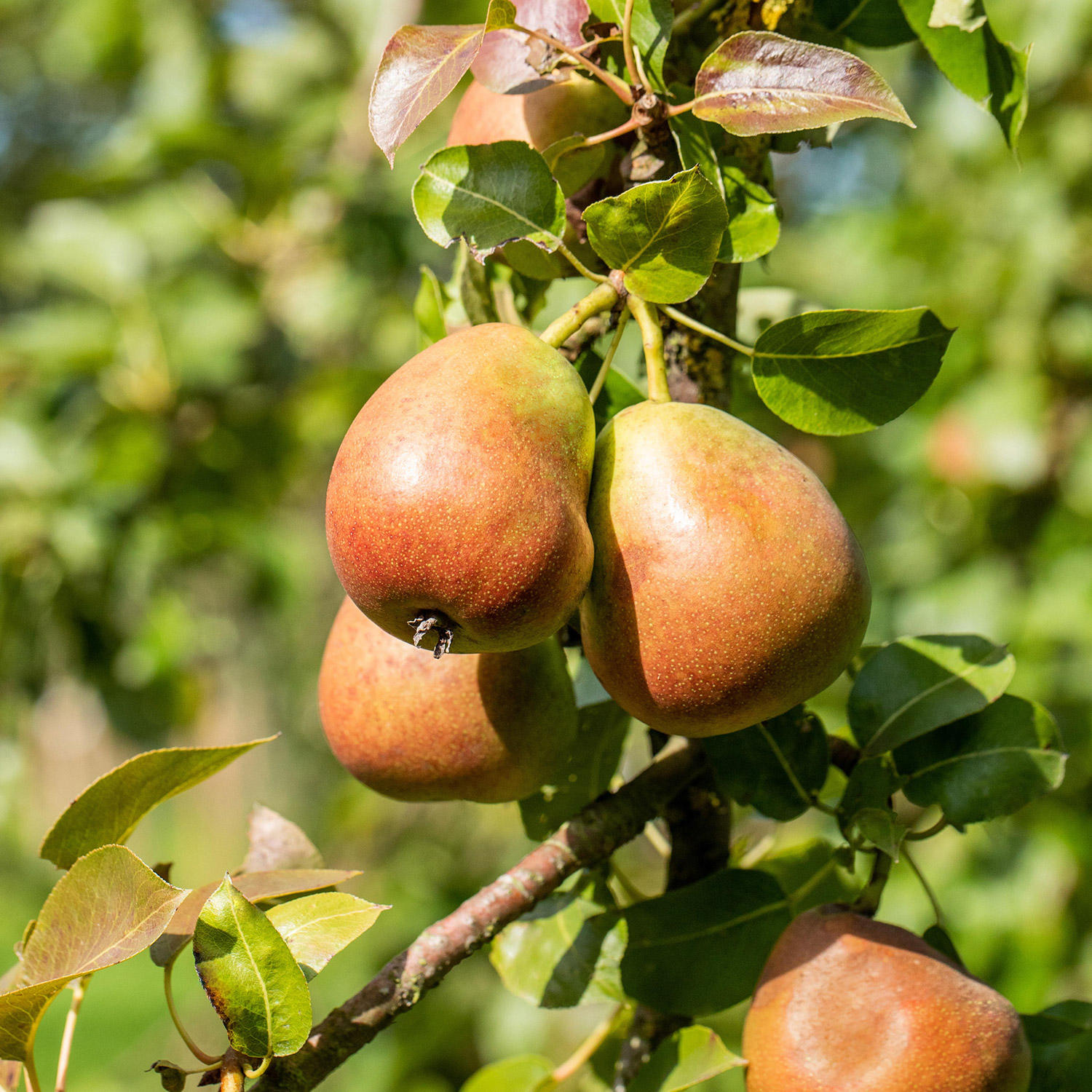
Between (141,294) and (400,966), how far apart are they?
81.8 inches

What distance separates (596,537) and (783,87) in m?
0.28

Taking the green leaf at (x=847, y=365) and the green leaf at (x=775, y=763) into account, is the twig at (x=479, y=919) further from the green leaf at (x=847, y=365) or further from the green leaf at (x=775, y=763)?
the green leaf at (x=847, y=365)

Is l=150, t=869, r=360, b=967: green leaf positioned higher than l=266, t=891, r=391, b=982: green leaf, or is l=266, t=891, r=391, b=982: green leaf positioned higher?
l=266, t=891, r=391, b=982: green leaf

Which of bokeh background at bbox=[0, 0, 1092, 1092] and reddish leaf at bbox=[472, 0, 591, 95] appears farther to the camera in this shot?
bokeh background at bbox=[0, 0, 1092, 1092]

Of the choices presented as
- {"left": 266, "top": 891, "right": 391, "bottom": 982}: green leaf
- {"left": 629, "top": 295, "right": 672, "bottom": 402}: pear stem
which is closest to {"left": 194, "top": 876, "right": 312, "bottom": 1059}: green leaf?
{"left": 266, "top": 891, "right": 391, "bottom": 982}: green leaf

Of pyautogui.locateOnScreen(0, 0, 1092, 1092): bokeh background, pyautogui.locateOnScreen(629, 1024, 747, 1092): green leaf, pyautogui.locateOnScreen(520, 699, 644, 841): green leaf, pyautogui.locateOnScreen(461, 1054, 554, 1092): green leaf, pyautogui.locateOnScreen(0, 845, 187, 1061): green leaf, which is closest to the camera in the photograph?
pyautogui.locateOnScreen(0, 845, 187, 1061): green leaf

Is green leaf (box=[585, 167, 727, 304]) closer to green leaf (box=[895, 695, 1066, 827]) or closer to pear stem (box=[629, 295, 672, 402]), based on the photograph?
pear stem (box=[629, 295, 672, 402])

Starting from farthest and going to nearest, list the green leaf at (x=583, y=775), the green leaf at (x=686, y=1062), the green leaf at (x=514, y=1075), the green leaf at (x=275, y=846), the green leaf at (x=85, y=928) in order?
1. the green leaf at (x=514, y=1075)
2. the green leaf at (x=583, y=775)
3. the green leaf at (x=275, y=846)
4. the green leaf at (x=686, y=1062)
5. the green leaf at (x=85, y=928)

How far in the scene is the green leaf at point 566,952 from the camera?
821 mm

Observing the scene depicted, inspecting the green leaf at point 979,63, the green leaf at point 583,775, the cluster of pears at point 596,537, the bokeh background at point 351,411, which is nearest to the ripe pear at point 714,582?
the cluster of pears at point 596,537

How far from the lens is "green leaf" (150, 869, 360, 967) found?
625mm

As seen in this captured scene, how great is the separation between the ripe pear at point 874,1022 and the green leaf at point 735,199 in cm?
43

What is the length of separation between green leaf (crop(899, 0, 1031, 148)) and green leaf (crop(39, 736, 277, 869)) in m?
0.67

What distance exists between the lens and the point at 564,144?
70cm
